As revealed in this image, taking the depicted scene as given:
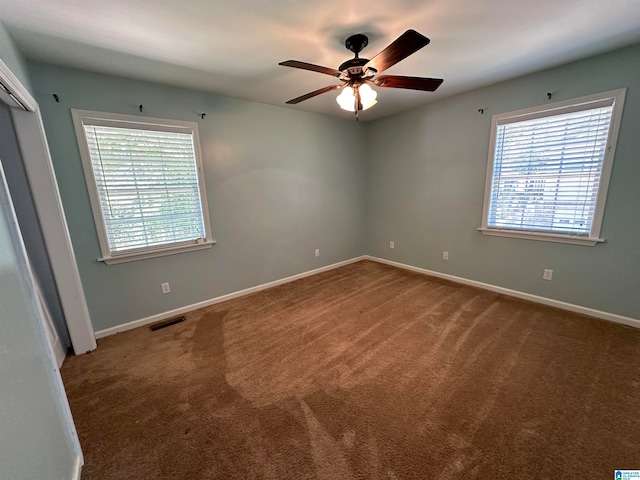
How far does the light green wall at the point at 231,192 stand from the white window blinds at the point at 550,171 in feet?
6.89

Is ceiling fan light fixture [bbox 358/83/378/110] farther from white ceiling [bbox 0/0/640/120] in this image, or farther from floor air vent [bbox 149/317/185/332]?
floor air vent [bbox 149/317/185/332]

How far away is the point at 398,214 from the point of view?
4094mm

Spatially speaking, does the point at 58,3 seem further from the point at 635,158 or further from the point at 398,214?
the point at 635,158

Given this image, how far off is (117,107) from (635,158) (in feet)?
15.3

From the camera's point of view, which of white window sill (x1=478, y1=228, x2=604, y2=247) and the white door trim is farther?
white window sill (x1=478, y1=228, x2=604, y2=247)

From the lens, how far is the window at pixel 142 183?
2.26 metres

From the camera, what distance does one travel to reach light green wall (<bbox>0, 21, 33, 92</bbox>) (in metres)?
1.47

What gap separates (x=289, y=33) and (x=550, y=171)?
9.42 feet

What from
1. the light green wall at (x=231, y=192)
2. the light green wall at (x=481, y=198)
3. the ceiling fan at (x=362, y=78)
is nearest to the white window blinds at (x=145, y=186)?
the light green wall at (x=231, y=192)

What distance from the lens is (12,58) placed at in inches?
62.9

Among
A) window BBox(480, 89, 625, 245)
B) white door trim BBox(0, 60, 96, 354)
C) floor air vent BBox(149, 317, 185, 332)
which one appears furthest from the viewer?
floor air vent BBox(149, 317, 185, 332)

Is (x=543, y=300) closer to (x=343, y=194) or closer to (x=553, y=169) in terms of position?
(x=553, y=169)

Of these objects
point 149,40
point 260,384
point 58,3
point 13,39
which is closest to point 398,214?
point 260,384

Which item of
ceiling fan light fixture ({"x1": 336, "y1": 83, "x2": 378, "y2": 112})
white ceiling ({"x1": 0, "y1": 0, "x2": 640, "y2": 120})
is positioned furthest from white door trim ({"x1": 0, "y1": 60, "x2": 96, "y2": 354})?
ceiling fan light fixture ({"x1": 336, "y1": 83, "x2": 378, "y2": 112})
